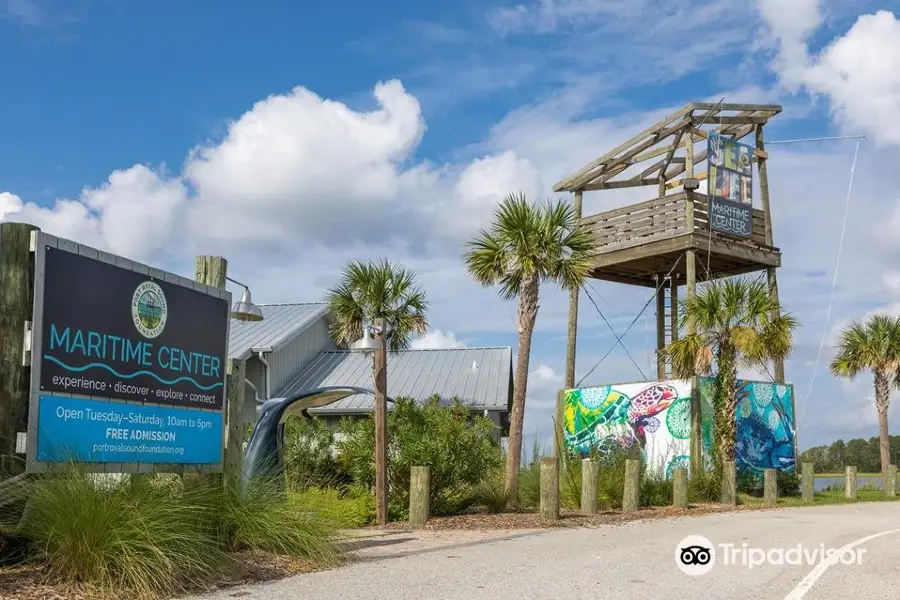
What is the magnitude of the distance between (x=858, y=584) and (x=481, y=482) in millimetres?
9802

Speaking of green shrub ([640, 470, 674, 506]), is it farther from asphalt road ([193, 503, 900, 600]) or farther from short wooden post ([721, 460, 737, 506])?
asphalt road ([193, 503, 900, 600])

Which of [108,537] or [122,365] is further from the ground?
[122,365]

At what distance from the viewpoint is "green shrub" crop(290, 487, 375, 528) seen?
425 inches

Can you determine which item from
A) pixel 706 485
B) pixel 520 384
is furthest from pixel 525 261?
pixel 706 485

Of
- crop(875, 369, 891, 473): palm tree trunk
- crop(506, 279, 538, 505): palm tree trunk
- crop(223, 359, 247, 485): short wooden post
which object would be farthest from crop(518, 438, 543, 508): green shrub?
crop(875, 369, 891, 473): palm tree trunk

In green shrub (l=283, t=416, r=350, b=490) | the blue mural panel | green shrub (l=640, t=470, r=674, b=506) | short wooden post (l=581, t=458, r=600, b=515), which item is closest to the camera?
the blue mural panel

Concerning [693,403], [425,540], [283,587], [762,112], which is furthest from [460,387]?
[283,587]

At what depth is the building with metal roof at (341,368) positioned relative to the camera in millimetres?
30688

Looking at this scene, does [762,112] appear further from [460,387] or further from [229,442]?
[229,442]

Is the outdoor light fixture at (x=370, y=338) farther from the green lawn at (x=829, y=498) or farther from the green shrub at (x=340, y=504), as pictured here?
the green lawn at (x=829, y=498)

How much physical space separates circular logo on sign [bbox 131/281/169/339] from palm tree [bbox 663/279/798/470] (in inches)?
612

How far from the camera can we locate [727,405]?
2300 cm

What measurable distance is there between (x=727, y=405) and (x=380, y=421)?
33.8ft

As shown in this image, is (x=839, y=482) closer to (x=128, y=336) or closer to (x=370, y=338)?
(x=370, y=338)
